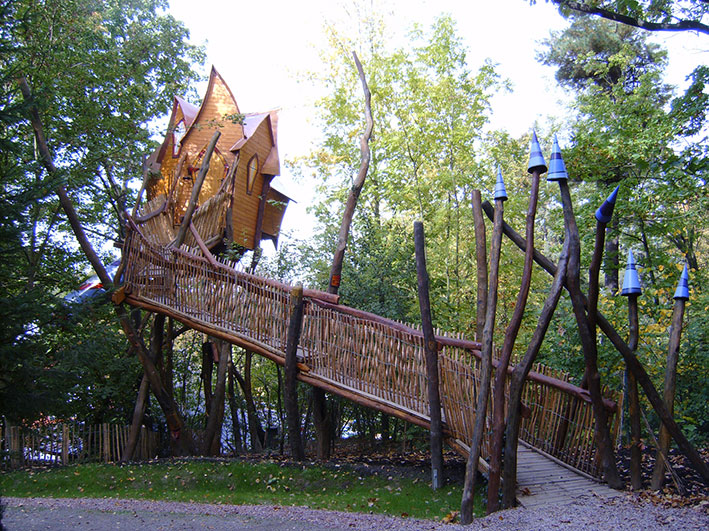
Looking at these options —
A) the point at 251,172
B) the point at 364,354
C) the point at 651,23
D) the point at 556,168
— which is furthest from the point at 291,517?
the point at 251,172

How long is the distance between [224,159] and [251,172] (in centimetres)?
70

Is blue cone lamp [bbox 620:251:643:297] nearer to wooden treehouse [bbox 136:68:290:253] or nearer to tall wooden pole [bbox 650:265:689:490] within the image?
tall wooden pole [bbox 650:265:689:490]

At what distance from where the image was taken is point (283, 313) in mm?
8789

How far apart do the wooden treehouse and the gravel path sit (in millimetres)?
6412

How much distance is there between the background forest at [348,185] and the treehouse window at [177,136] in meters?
0.63

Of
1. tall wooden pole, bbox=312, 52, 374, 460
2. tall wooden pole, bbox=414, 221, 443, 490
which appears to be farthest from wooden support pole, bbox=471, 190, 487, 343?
tall wooden pole, bbox=312, 52, 374, 460

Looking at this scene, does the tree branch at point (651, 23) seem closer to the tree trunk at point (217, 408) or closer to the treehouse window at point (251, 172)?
the tree trunk at point (217, 408)

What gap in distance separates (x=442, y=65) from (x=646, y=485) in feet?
41.4

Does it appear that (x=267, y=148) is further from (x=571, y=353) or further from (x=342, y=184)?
(x=571, y=353)

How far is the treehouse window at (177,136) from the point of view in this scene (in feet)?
46.6

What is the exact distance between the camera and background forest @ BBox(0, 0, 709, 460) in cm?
738

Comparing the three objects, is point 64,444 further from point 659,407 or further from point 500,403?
point 659,407

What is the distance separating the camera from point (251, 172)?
46.0ft

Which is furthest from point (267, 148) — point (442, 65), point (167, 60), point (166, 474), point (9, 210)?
point (9, 210)
